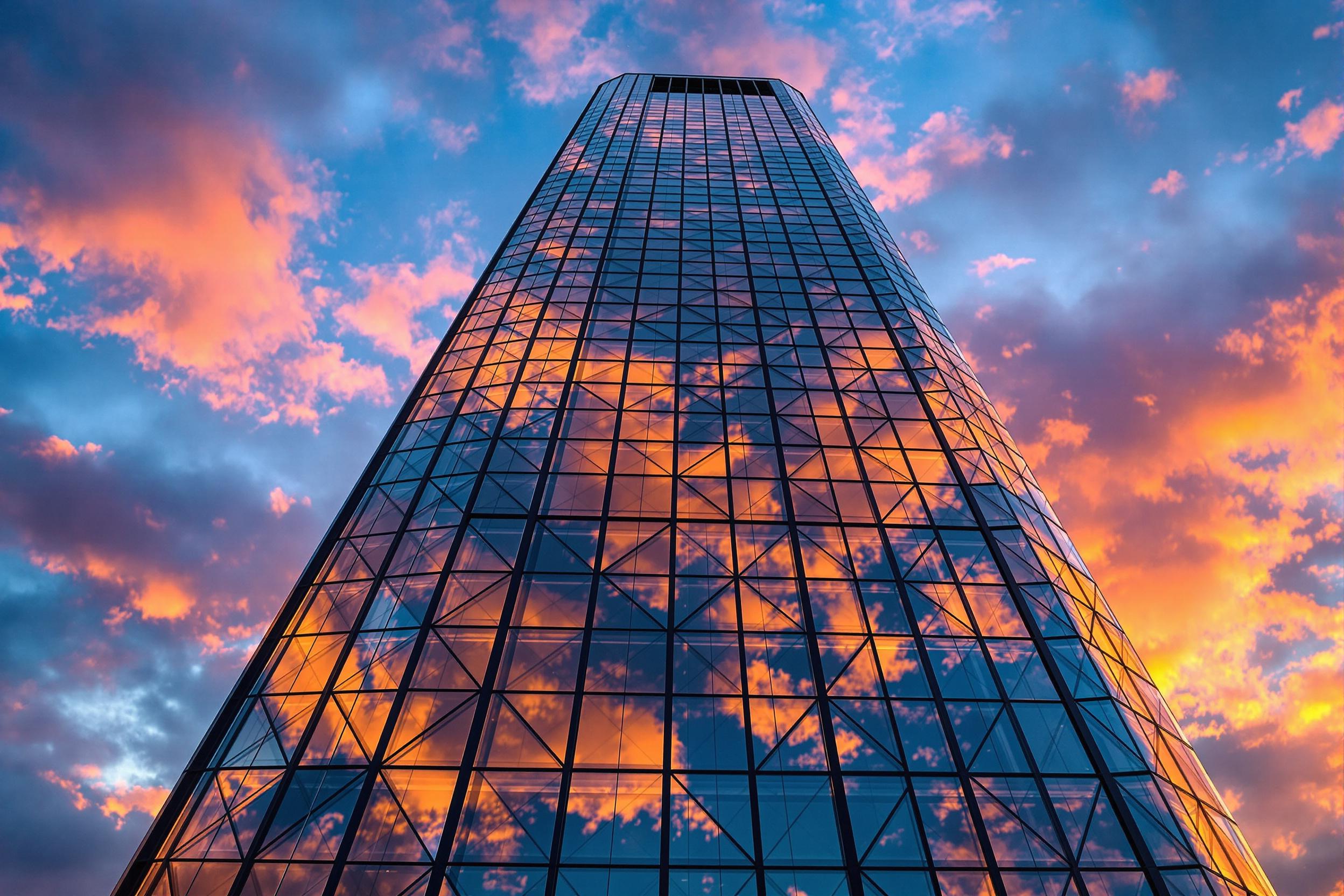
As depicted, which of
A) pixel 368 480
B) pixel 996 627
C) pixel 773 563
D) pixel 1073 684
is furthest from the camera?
pixel 368 480

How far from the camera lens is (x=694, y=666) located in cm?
1836

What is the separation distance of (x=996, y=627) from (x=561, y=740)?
1183 cm

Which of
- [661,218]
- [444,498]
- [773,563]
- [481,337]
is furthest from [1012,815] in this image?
[661,218]

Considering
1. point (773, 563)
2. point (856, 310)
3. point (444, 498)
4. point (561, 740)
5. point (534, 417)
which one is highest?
point (856, 310)

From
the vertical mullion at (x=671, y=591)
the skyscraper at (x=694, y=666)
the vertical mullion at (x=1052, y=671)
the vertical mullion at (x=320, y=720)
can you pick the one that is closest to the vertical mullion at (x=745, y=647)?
the skyscraper at (x=694, y=666)

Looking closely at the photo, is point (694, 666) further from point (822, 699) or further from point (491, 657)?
point (491, 657)

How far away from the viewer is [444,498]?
2334 cm

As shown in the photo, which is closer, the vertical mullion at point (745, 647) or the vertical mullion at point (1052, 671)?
the vertical mullion at point (745, 647)

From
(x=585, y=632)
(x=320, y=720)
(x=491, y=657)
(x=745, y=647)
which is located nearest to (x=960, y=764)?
(x=745, y=647)

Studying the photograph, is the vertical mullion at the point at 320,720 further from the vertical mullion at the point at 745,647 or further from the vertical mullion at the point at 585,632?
A: the vertical mullion at the point at 745,647

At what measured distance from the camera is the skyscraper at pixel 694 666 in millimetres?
14883

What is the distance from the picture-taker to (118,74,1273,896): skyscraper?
48.8 feet

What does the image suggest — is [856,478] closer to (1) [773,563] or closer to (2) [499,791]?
(1) [773,563]

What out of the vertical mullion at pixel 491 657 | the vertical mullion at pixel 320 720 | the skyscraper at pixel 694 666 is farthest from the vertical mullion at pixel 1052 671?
the vertical mullion at pixel 320 720
